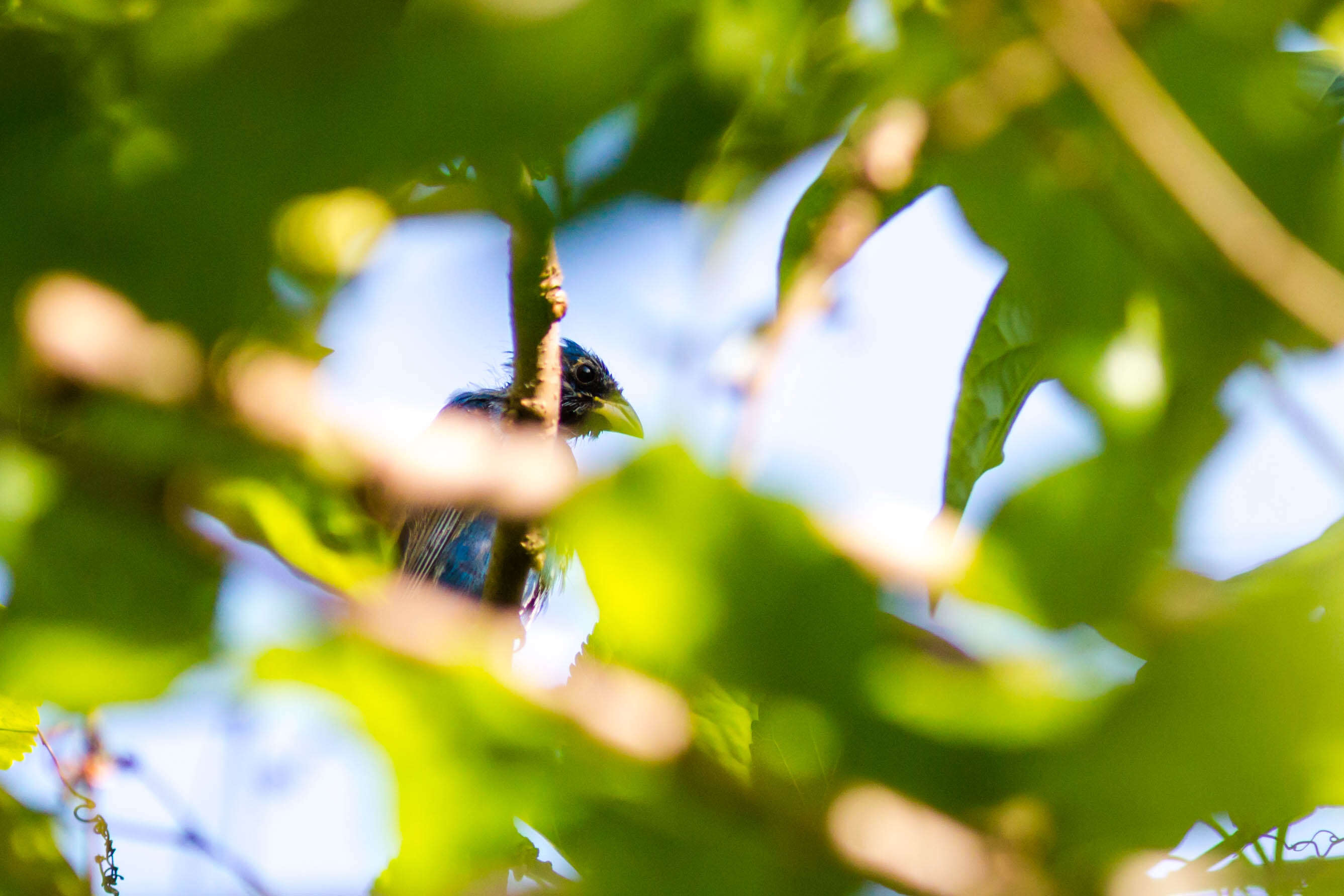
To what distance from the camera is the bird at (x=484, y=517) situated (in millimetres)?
5914

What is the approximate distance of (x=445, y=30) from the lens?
1.97ft

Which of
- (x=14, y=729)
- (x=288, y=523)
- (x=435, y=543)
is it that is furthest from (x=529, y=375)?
(x=435, y=543)

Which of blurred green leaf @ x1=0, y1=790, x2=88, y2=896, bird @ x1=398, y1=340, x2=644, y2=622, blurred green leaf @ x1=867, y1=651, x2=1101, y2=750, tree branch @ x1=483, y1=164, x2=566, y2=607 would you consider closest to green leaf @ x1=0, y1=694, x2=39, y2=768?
blurred green leaf @ x1=0, y1=790, x2=88, y2=896

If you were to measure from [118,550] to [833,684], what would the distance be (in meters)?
0.55

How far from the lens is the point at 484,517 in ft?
18.8

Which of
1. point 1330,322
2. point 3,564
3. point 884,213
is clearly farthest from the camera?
point 884,213

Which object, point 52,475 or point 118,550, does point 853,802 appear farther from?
point 52,475

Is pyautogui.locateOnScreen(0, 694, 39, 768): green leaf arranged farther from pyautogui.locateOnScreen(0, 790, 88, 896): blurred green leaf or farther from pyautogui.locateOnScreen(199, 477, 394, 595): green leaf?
pyautogui.locateOnScreen(199, 477, 394, 595): green leaf

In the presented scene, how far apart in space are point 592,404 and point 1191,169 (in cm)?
622

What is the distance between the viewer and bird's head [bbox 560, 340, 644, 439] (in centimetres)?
691

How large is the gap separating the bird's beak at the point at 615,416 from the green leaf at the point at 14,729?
208 inches

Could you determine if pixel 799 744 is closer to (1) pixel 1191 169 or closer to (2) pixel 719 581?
(2) pixel 719 581

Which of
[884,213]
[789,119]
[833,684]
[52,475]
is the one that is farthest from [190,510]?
[884,213]

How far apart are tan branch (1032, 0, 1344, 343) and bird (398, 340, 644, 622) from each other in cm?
438
